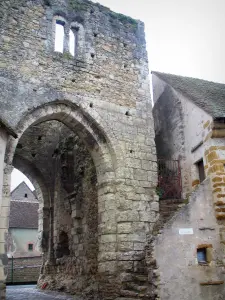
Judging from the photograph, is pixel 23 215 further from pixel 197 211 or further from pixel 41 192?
pixel 197 211

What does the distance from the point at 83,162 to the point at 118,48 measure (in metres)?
3.37

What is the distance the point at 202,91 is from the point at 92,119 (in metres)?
3.72

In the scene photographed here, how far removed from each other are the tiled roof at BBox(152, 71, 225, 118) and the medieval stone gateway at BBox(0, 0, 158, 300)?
1.27 m

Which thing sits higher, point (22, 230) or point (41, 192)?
point (41, 192)

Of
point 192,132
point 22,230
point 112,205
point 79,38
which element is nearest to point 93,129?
point 112,205

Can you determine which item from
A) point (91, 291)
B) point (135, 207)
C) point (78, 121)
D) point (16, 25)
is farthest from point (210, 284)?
point (16, 25)

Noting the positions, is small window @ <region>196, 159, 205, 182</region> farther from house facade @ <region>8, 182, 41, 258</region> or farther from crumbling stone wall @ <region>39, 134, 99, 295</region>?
house facade @ <region>8, 182, 41, 258</region>

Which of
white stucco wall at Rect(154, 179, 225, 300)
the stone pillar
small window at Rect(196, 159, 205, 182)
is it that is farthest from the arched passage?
small window at Rect(196, 159, 205, 182)

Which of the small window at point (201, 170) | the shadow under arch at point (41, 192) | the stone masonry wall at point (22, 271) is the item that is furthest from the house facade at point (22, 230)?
the small window at point (201, 170)

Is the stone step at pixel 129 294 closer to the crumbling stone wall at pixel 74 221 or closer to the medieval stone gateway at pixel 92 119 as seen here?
the medieval stone gateway at pixel 92 119

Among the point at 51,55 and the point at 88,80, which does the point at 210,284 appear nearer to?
the point at 88,80

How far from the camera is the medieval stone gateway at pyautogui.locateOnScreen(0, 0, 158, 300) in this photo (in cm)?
710

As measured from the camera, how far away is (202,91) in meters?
9.73

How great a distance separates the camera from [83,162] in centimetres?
979
